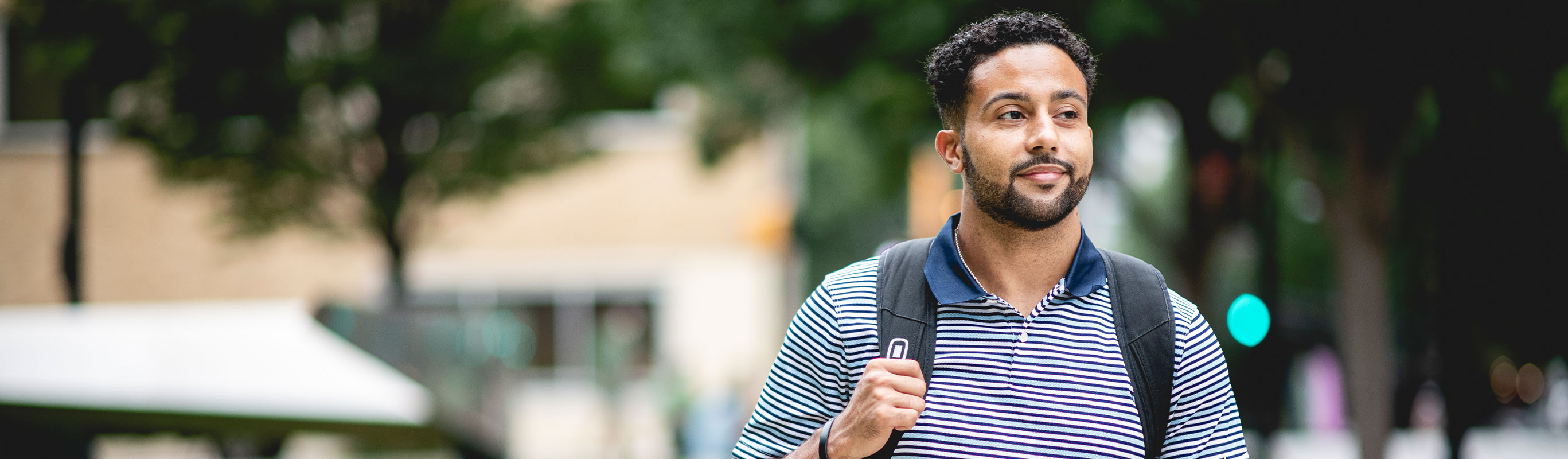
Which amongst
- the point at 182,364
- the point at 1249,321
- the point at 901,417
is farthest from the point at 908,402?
the point at 182,364

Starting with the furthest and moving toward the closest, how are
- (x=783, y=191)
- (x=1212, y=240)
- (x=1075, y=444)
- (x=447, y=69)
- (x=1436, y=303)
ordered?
(x=783, y=191) < (x=1212, y=240) < (x=447, y=69) < (x=1436, y=303) < (x=1075, y=444)

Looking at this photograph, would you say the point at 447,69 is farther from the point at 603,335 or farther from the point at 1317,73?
the point at 603,335

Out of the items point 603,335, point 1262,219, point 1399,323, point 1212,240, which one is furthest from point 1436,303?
point 1399,323

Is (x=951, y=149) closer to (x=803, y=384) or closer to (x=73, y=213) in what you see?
(x=803, y=384)

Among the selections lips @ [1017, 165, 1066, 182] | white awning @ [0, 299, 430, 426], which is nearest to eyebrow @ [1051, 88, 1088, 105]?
lips @ [1017, 165, 1066, 182]

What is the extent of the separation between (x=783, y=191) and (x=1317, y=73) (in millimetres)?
15198

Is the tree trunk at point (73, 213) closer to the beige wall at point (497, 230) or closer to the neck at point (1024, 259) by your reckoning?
the neck at point (1024, 259)

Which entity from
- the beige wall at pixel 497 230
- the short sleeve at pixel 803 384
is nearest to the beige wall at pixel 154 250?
the beige wall at pixel 497 230

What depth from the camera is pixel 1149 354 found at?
1872 mm

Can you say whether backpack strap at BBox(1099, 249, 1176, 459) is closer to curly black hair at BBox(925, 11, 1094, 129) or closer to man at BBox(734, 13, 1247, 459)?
man at BBox(734, 13, 1247, 459)

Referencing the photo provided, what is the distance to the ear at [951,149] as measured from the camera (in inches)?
77.8

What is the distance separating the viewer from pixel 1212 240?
11242 mm

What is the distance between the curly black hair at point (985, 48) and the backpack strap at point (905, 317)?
0.80ft

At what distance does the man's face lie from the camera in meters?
1.89
